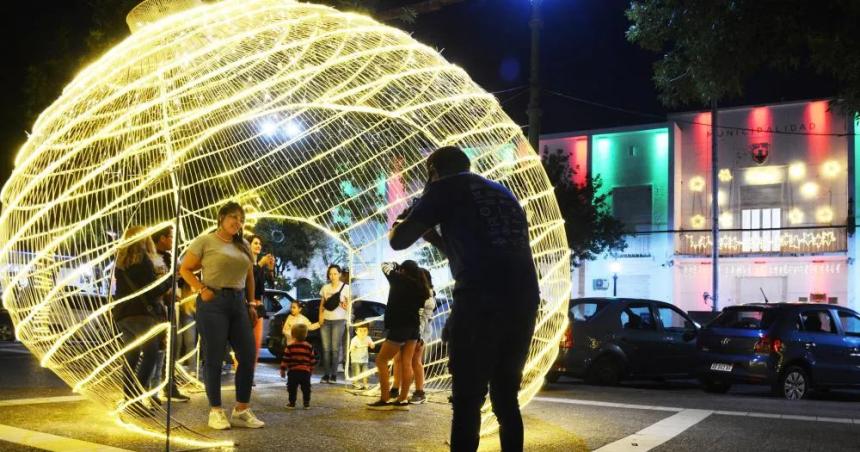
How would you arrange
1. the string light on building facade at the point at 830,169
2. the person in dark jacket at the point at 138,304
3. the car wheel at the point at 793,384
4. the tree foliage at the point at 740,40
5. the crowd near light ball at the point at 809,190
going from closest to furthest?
the person in dark jacket at the point at 138,304 < the car wheel at the point at 793,384 < the tree foliage at the point at 740,40 < the string light on building facade at the point at 830,169 < the crowd near light ball at the point at 809,190

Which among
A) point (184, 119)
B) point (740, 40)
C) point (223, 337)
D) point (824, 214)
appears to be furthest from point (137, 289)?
Result: point (824, 214)

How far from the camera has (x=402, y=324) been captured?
8242 mm

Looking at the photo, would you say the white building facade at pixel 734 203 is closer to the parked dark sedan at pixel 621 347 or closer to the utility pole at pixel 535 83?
the utility pole at pixel 535 83

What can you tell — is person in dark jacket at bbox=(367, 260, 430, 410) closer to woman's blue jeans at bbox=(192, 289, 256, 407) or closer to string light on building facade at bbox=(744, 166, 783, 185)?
woman's blue jeans at bbox=(192, 289, 256, 407)

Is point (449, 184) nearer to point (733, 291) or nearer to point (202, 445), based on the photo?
point (202, 445)

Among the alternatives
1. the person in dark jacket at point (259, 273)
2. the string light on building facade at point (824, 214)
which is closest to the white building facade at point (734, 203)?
the string light on building facade at point (824, 214)

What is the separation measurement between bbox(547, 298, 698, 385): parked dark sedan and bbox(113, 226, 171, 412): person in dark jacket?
23.2 ft

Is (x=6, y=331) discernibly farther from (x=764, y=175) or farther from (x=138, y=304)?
(x=764, y=175)

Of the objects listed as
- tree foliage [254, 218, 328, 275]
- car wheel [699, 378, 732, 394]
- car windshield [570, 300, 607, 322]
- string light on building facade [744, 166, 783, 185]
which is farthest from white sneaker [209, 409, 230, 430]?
string light on building facade [744, 166, 783, 185]

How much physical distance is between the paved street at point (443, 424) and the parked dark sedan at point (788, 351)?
4.01ft

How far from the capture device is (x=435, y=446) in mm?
6027

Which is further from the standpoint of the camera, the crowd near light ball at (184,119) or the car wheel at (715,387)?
the car wheel at (715,387)

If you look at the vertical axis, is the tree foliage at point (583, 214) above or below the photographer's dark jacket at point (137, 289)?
above

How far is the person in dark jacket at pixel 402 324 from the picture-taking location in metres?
8.21
